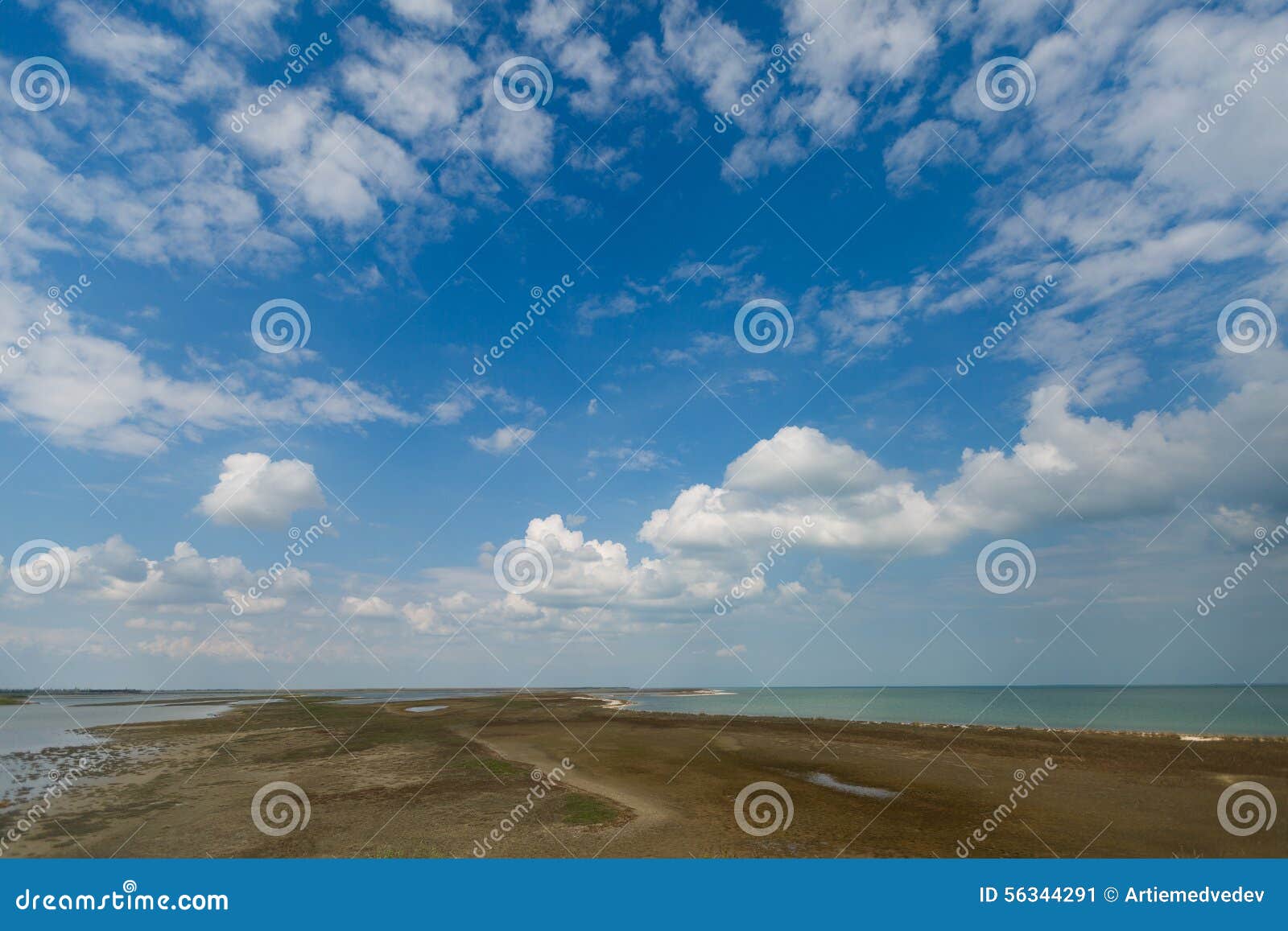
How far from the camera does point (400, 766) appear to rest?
30.6 meters

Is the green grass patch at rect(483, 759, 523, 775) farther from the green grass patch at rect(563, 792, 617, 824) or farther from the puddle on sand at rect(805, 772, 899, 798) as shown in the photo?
the puddle on sand at rect(805, 772, 899, 798)

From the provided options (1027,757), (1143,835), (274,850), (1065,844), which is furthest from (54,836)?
(1027,757)

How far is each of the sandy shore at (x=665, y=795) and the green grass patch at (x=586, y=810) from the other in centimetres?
12

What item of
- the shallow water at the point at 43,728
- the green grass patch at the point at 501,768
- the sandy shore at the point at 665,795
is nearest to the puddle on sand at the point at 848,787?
the sandy shore at the point at 665,795

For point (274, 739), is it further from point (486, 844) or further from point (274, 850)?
point (486, 844)

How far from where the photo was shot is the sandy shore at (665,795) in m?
18.2

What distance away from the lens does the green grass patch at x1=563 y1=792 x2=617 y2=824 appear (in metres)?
20.5

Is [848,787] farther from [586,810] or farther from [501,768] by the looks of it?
[501,768]

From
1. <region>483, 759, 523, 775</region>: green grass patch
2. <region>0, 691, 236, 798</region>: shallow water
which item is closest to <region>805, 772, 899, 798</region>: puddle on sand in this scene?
<region>483, 759, 523, 775</region>: green grass patch

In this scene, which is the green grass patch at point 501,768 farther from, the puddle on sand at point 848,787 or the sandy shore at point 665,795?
the puddle on sand at point 848,787

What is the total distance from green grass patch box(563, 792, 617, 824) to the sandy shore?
116 millimetres

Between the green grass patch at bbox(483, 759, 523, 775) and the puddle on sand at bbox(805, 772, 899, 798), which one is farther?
the green grass patch at bbox(483, 759, 523, 775)

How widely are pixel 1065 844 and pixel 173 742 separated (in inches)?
2070

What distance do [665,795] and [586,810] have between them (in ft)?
13.3
